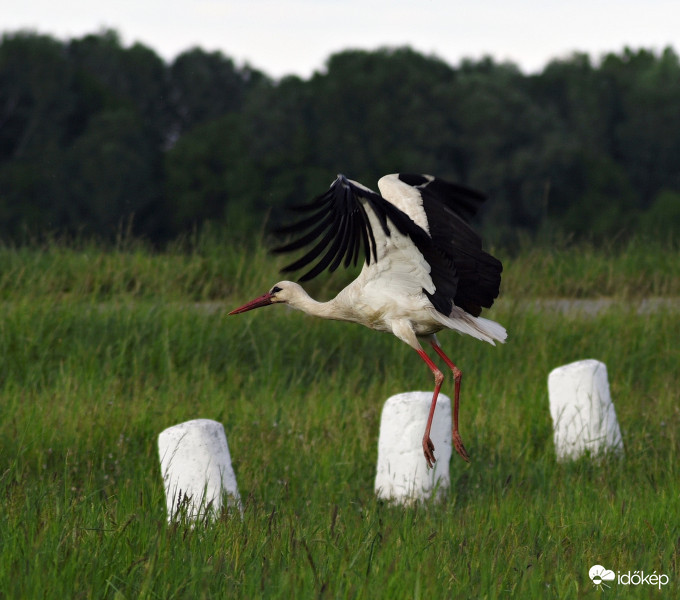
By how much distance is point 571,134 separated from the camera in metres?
48.0

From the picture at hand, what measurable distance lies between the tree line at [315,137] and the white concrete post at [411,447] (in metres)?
29.0

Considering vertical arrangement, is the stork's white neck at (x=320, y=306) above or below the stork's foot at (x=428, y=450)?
above

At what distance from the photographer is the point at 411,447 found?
222 inches

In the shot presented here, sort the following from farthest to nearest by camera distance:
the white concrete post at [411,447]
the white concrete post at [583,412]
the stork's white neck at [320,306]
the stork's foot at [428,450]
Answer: the white concrete post at [583,412] → the white concrete post at [411,447] → the stork's white neck at [320,306] → the stork's foot at [428,450]

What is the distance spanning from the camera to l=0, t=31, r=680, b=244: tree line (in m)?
38.8

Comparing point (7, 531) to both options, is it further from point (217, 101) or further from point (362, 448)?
point (217, 101)

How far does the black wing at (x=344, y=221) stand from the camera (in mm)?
4371

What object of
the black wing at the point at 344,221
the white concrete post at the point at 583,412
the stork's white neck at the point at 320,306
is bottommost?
the white concrete post at the point at 583,412

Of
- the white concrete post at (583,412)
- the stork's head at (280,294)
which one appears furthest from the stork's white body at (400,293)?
the white concrete post at (583,412)

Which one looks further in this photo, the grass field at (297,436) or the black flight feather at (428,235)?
the black flight feather at (428,235)

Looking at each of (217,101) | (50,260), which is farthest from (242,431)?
(217,101)

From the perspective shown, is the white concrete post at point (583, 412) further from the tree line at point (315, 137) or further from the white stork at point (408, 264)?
the tree line at point (315, 137)

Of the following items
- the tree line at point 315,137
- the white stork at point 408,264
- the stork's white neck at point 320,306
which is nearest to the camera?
the white stork at point 408,264

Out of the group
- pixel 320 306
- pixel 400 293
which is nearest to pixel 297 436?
pixel 320 306
